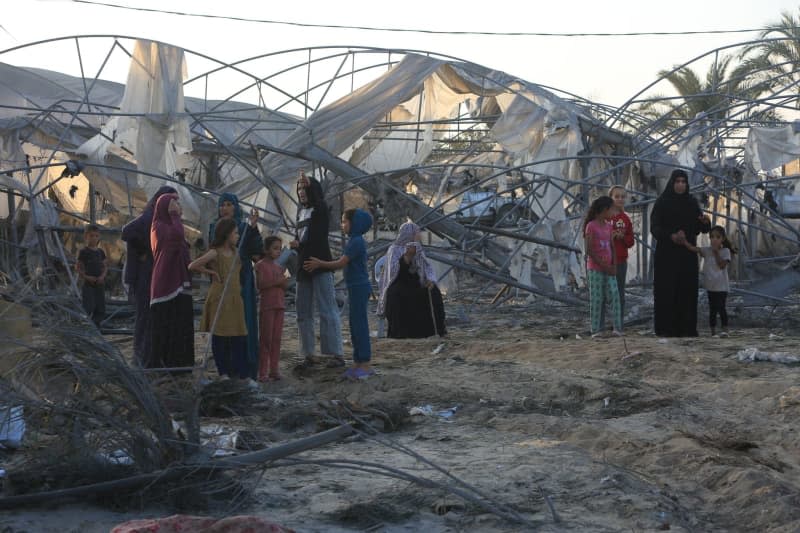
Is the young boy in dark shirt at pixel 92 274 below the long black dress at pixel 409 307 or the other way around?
the other way around

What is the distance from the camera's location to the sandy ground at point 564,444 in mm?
4000

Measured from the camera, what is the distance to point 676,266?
9805 millimetres

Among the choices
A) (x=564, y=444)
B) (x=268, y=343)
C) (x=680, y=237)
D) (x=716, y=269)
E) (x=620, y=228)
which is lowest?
(x=564, y=444)

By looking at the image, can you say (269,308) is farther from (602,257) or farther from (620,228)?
(620,228)

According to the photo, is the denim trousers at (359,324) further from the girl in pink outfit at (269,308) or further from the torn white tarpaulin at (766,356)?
the torn white tarpaulin at (766,356)

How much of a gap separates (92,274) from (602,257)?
4.52 meters

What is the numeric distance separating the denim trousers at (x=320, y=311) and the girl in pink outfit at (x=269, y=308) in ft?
0.61

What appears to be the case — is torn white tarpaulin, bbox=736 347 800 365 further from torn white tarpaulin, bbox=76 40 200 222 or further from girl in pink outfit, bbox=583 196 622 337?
torn white tarpaulin, bbox=76 40 200 222

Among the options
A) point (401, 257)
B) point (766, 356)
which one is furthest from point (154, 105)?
point (766, 356)

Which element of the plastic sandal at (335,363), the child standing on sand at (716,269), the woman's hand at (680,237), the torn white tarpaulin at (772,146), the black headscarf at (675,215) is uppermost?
the torn white tarpaulin at (772,146)

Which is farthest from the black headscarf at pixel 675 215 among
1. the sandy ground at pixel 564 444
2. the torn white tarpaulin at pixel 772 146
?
the torn white tarpaulin at pixel 772 146

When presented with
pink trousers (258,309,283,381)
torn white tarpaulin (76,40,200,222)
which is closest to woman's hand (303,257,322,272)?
pink trousers (258,309,283,381)

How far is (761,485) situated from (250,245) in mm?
3741

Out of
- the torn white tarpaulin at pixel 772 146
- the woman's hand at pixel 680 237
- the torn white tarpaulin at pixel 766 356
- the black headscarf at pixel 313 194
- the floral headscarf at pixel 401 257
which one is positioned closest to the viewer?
the black headscarf at pixel 313 194
